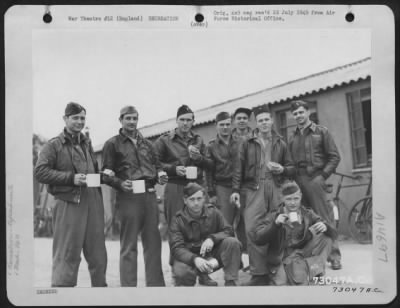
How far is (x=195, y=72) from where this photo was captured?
308 cm

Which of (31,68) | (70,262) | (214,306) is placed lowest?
(214,306)

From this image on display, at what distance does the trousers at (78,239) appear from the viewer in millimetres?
2986

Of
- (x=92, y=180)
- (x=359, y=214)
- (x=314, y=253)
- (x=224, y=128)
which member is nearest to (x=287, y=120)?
(x=224, y=128)

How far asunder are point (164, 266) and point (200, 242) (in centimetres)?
26

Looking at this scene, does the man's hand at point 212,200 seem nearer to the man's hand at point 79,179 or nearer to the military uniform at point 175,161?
the military uniform at point 175,161

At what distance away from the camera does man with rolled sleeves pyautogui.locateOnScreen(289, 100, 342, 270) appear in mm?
3062

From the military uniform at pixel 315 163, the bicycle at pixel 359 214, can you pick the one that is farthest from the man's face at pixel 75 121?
the bicycle at pixel 359 214

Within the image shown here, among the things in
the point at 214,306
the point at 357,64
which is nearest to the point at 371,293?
the point at 214,306

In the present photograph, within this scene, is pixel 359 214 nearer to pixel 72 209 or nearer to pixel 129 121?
pixel 129 121

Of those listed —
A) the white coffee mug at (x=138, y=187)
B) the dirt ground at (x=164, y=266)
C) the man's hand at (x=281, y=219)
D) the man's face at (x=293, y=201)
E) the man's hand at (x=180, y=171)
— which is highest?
the man's hand at (x=180, y=171)

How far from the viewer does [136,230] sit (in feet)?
9.89

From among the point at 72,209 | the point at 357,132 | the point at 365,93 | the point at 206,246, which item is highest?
the point at 365,93

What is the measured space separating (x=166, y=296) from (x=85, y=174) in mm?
848

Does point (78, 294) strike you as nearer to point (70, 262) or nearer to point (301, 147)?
point (70, 262)
